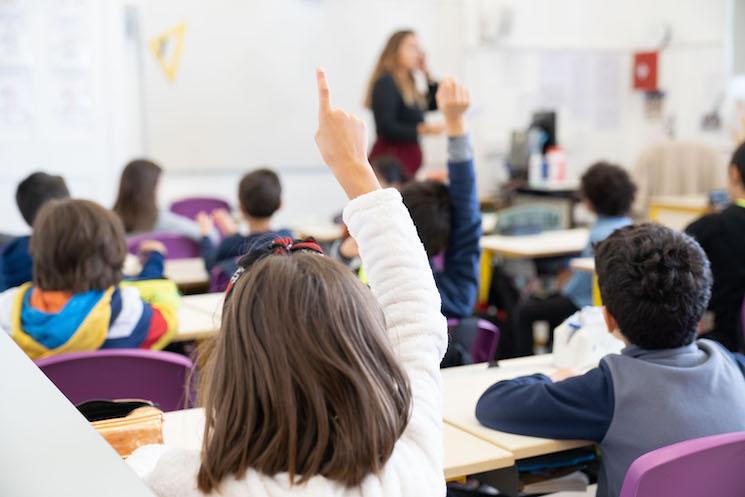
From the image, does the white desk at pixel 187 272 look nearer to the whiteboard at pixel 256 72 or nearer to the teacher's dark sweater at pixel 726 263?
the teacher's dark sweater at pixel 726 263

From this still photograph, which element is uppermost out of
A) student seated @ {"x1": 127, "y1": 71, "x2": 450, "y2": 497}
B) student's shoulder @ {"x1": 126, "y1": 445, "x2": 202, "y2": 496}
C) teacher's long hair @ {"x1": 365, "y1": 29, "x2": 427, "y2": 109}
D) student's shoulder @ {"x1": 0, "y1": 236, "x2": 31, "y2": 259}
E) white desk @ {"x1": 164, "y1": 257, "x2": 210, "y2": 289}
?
teacher's long hair @ {"x1": 365, "y1": 29, "x2": 427, "y2": 109}

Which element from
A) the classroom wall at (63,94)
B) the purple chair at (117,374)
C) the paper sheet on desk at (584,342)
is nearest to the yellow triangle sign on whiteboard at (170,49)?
the classroom wall at (63,94)

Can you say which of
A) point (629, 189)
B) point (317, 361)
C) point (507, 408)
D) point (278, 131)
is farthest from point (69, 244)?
point (278, 131)

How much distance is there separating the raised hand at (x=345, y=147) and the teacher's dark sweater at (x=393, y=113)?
4.29m

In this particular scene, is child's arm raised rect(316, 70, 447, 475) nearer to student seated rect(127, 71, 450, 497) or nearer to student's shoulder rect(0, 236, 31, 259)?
student seated rect(127, 71, 450, 497)

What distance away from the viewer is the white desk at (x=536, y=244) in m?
4.53

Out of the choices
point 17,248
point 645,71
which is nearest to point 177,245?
point 17,248

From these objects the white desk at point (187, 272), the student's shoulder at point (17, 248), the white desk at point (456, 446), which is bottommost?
the white desk at point (187, 272)

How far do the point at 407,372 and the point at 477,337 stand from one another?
1687 millimetres

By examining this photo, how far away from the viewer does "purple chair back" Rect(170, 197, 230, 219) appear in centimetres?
594

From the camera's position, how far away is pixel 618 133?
8641 mm

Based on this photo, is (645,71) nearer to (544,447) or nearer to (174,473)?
(544,447)

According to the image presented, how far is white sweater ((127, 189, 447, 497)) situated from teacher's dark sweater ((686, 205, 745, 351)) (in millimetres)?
2026

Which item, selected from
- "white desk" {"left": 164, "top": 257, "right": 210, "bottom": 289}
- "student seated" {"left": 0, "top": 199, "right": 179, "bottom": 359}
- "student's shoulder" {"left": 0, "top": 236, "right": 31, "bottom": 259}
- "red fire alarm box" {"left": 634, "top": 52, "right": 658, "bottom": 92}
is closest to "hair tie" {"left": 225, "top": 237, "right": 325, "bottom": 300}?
"student seated" {"left": 0, "top": 199, "right": 179, "bottom": 359}
